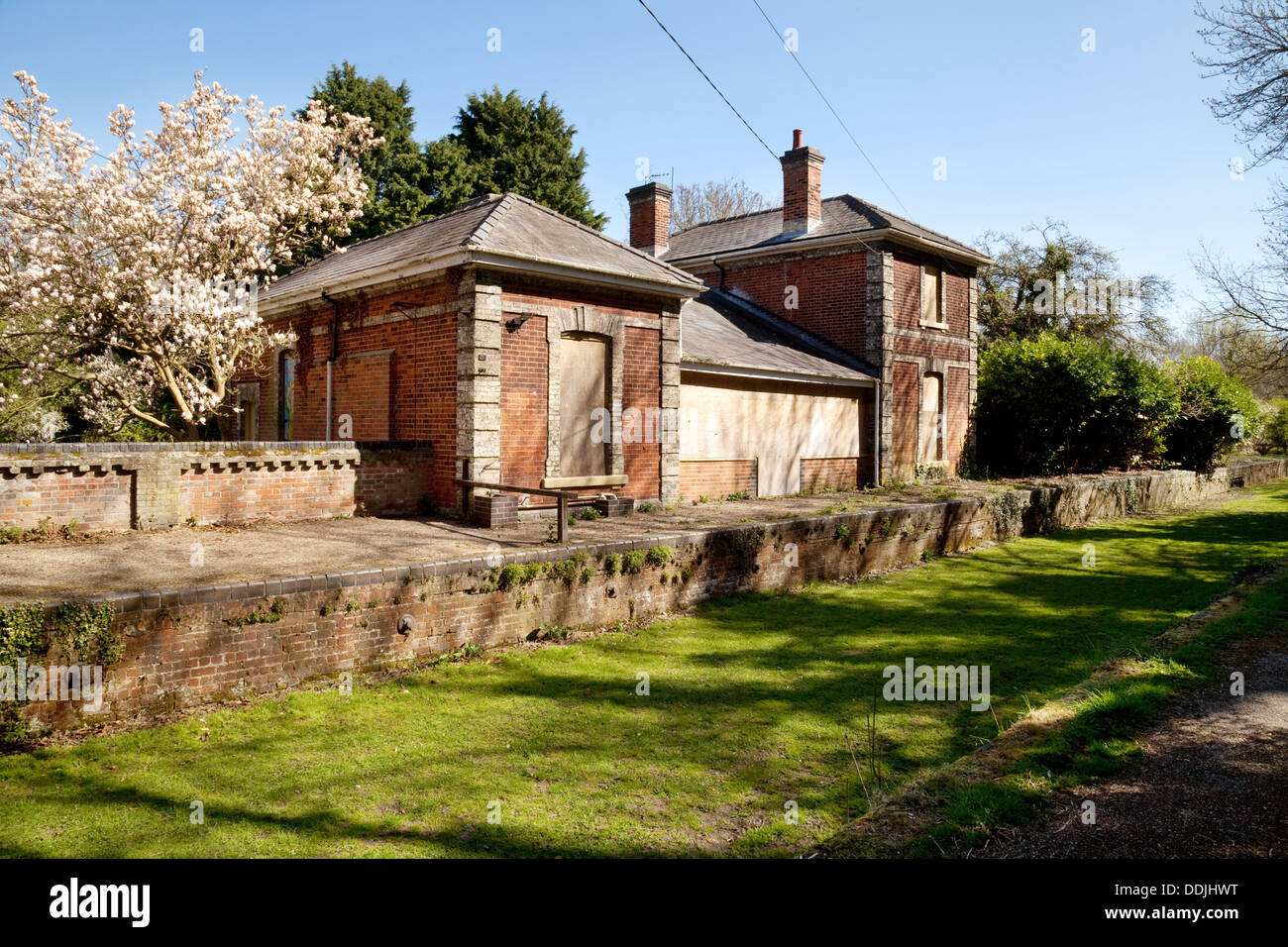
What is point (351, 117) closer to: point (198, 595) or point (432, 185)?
point (432, 185)

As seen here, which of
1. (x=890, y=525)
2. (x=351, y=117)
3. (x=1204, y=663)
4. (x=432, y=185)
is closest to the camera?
(x=1204, y=663)

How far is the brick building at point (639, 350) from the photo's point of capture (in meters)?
11.4

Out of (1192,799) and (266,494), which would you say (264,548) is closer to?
(266,494)

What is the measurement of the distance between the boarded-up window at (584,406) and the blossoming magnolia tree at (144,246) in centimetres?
625

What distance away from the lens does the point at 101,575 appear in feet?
22.5

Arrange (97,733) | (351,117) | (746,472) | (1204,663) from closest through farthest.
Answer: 1. (97,733)
2. (1204,663)
3. (746,472)
4. (351,117)

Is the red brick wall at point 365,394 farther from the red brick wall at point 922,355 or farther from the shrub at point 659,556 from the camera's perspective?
the red brick wall at point 922,355

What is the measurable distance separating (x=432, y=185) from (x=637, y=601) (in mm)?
25352

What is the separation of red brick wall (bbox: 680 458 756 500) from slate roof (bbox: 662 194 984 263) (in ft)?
23.2

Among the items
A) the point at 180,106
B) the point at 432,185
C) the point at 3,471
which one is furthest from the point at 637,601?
the point at 432,185

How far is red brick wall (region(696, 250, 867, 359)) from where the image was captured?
64.4 ft

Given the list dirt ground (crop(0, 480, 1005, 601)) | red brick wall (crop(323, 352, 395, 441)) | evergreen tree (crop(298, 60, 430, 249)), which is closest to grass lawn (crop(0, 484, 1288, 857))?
dirt ground (crop(0, 480, 1005, 601))

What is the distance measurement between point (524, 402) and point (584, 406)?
1186mm

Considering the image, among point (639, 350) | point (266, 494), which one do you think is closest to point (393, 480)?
point (266, 494)
